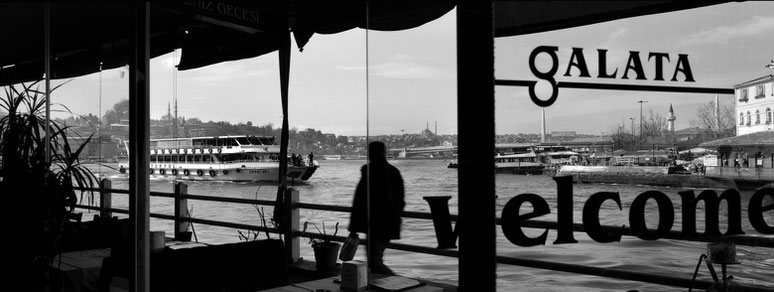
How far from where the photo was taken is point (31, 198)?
243cm

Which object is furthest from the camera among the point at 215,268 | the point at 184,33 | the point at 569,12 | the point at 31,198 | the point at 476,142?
the point at 184,33

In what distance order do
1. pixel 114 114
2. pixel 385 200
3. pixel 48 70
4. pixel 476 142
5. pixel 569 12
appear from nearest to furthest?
1. pixel 476 142
2. pixel 569 12
3. pixel 385 200
4. pixel 114 114
5. pixel 48 70

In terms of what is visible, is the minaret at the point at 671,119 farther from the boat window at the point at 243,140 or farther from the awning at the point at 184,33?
the boat window at the point at 243,140

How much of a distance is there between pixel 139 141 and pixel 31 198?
0.75m

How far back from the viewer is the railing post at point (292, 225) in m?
4.80

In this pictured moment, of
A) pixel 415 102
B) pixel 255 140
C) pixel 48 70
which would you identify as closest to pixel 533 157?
pixel 415 102

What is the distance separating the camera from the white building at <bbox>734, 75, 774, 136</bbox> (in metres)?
1.35

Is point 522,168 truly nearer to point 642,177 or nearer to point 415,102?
point 642,177

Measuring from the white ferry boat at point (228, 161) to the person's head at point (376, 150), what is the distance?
9.65ft

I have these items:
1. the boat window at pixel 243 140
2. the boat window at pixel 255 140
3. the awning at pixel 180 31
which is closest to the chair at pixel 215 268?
the awning at pixel 180 31

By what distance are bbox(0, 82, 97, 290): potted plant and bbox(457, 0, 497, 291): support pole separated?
2119 mm

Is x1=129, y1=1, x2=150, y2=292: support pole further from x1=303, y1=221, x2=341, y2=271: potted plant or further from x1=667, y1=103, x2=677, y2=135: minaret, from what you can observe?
x1=303, y1=221, x2=341, y2=271: potted plant

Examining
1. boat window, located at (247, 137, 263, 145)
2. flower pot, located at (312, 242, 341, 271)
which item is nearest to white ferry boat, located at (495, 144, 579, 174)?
flower pot, located at (312, 242, 341, 271)

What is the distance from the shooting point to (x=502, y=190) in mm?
1294
